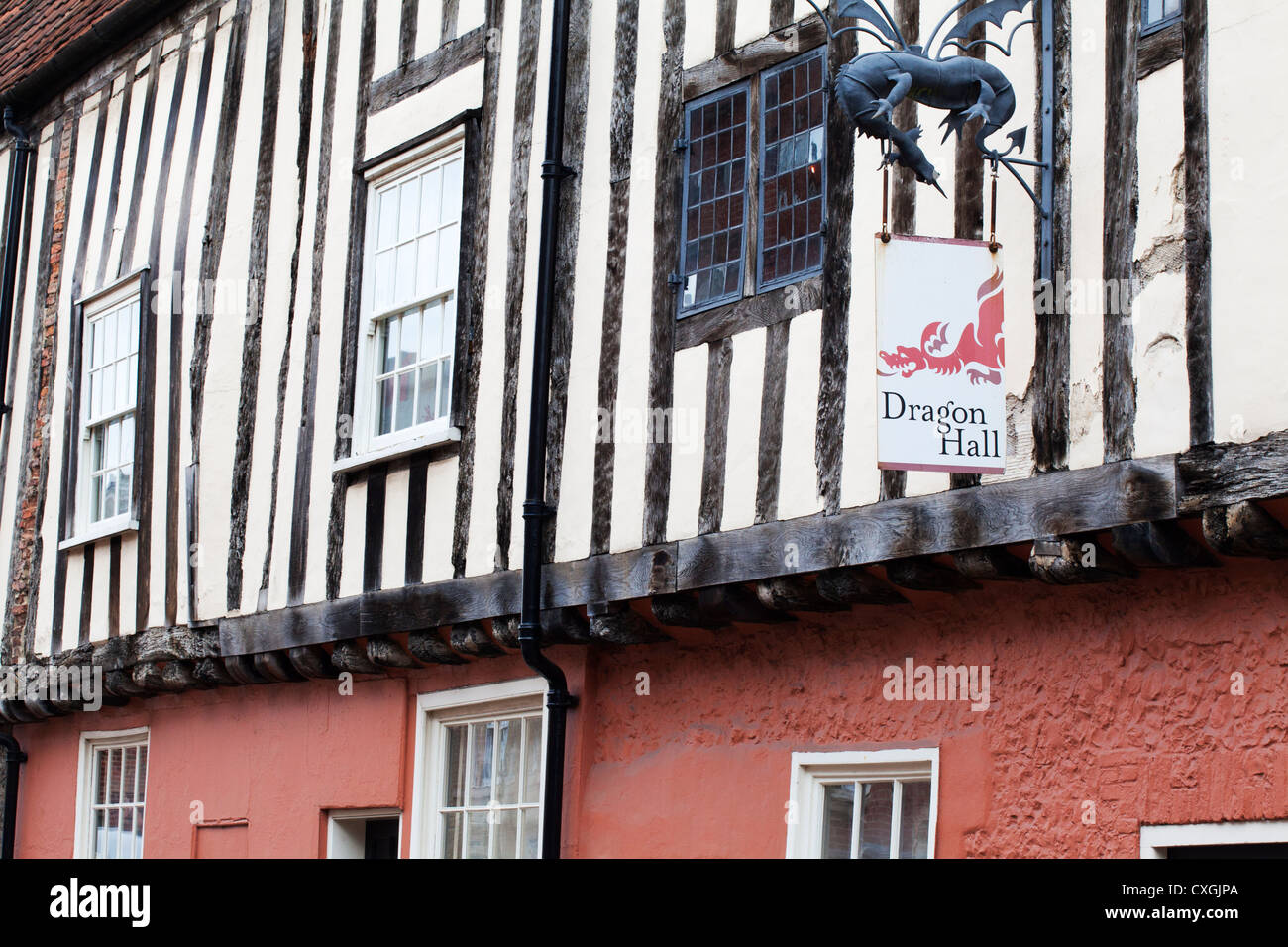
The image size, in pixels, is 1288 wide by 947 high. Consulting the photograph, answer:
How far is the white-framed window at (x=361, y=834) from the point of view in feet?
32.9

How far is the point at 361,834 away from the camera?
401 inches

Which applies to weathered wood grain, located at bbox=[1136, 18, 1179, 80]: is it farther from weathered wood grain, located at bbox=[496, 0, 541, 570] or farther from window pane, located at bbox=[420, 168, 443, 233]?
window pane, located at bbox=[420, 168, 443, 233]

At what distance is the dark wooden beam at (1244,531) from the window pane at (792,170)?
7.37 feet

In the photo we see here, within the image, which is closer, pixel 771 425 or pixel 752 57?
pixel 771 425

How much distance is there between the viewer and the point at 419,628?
360 inches

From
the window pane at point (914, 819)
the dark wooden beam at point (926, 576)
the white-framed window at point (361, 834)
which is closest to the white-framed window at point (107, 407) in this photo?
the white-framed window at point (361, 834)

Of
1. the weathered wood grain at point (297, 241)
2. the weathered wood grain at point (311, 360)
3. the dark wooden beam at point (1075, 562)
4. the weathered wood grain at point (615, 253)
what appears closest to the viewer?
the dark wooden beam at point (1075, 562)

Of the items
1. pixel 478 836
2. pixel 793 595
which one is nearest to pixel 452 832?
pixel 478 836

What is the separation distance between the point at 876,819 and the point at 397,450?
3184 millimetres

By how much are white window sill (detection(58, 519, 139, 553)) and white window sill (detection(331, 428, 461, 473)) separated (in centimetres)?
200

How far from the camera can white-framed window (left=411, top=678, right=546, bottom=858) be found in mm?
9094

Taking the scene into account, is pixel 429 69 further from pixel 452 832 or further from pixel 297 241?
pixel 452 832

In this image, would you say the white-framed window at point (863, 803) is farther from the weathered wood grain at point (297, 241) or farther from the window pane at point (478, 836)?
the weathered wood grain at point (297, 241)
